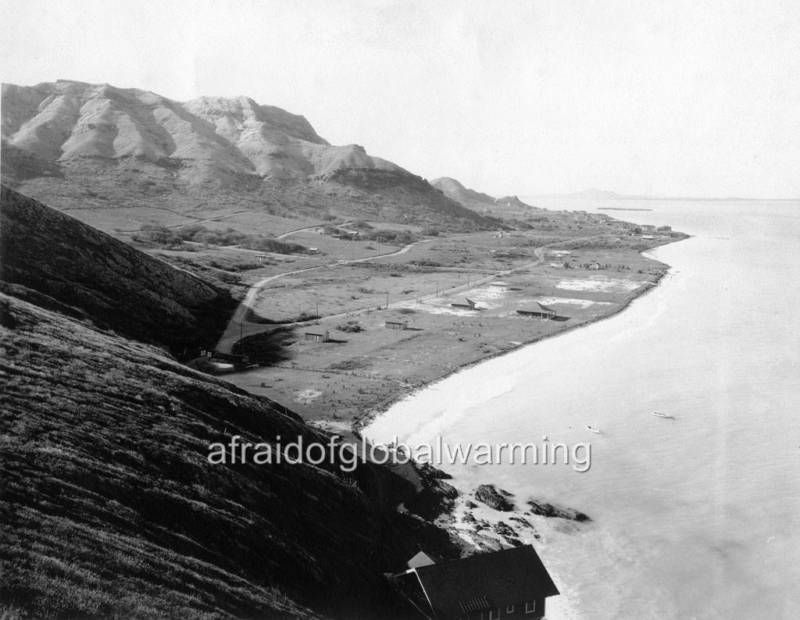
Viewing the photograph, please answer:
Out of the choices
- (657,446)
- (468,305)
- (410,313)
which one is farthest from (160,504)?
(468,305)

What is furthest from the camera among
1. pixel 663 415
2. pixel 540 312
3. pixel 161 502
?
pixel 540 312

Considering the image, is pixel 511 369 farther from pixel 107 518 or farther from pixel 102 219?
pixel 102 219

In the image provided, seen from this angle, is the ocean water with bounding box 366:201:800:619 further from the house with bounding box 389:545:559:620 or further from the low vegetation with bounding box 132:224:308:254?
the low vegetation with bounding box 132:224:308:254

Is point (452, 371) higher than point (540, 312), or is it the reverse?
point (540, 312)

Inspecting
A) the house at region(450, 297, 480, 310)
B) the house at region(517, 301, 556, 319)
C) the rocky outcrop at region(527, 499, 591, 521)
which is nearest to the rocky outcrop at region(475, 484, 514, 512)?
the rocky outcrop at region(527, 499, 591, 521)

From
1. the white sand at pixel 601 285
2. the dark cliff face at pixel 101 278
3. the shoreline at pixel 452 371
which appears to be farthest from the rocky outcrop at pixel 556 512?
the white sand at pixel 601 285

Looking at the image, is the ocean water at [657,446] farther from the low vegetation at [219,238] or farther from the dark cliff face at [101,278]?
the low vegetation at [219,238]

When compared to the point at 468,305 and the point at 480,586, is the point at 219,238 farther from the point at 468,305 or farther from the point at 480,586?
the point at 480,586
